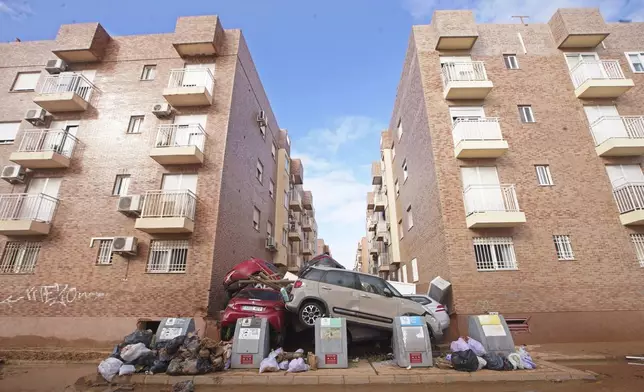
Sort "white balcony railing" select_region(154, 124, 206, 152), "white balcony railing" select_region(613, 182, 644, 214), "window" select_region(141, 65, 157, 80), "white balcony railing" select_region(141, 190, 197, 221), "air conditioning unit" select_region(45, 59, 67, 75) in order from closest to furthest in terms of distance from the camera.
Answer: "white balcony railing" select_region(141, 190, 197, 221) → "white balcony railing" select_region(613, 182, 644, 214) → "white balcony railing" select_region(154, 124, 206, 152) → "air conditioning unit" select_region(45, 59, 67, 75) → "window" select_region(141, 65, 157, 80)

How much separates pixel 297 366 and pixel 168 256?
25.1ft

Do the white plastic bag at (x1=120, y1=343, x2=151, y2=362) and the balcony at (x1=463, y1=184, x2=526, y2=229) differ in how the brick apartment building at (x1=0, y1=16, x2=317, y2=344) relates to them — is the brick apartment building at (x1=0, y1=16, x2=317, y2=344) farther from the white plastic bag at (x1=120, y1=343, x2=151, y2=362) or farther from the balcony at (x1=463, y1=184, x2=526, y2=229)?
the balcony at (x1=463, y1=184, x2=526, y2=229)

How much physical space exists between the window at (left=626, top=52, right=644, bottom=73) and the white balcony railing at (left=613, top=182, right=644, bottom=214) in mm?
6471

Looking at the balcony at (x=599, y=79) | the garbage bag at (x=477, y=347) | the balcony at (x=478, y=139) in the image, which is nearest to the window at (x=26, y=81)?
the balcony at (x=478, y=139)

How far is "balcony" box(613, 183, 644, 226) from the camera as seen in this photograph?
11547mm

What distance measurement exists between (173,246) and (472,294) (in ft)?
36.6

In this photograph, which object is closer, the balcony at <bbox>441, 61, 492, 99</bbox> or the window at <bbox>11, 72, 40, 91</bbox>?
the balcony at <bbox>441, 61, 492, 99</bbox>

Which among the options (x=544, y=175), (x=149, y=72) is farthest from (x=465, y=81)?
(x=149, y=72)

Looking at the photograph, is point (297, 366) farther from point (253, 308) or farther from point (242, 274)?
point (242, 274)

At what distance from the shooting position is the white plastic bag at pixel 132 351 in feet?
21.6

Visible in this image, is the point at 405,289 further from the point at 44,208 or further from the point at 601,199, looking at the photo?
the point at 44,208

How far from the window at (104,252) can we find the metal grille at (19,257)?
2.53 metres

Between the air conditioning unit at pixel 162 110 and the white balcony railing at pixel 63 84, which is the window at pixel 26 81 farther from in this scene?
the air conditioning unit at pixel 162 110

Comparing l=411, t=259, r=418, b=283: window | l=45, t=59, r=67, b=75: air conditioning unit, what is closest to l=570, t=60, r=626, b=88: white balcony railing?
l=411, t=259, r=418, b=283: window
